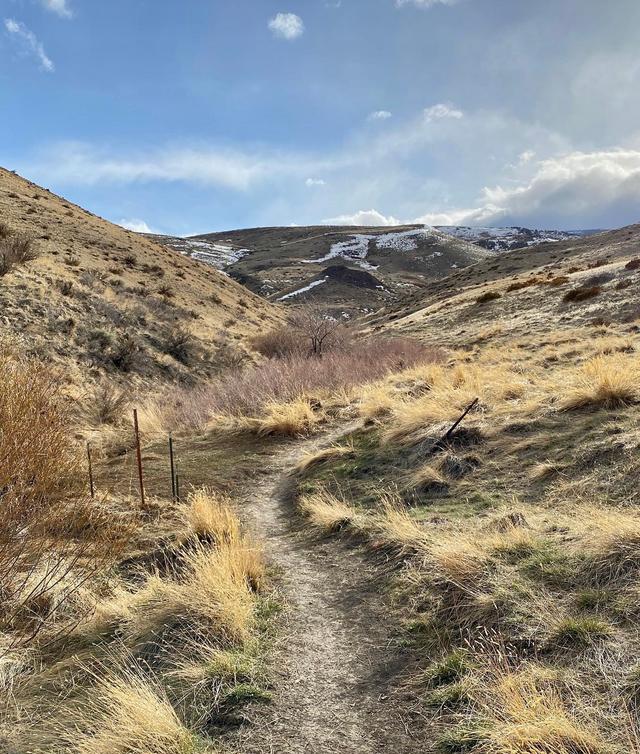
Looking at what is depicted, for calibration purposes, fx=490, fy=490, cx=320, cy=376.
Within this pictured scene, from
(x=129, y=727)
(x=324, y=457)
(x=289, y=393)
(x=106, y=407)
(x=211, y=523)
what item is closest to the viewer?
(x=129, y=727)

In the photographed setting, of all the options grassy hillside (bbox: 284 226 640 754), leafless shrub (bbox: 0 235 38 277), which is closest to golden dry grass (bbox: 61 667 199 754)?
grassy hillside (bbox: 284 226 640 754)

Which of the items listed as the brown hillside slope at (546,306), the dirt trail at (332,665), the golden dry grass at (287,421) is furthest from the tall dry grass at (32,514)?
the brown hillside slope at (546,306)

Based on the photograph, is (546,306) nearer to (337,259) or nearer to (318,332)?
(318,332)

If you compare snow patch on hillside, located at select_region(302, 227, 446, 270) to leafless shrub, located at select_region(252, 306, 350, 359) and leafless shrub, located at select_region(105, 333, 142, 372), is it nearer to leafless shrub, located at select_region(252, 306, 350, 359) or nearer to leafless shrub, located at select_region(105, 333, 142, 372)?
leafless shrub, located at select_region(252, 306, 350, 359)

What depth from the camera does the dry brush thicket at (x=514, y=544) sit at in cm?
267

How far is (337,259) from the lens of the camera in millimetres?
126750

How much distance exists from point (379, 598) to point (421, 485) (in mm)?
2613

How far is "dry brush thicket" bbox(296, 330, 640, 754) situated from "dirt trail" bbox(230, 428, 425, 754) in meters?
0.26

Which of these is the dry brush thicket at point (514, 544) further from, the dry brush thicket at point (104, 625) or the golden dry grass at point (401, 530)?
the dry brush thicket at point (104, 625)

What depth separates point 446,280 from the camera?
190ft

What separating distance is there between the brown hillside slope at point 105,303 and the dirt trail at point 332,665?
13055 mm

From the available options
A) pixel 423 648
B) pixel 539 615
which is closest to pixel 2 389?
pixel 423 648

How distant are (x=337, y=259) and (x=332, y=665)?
127485mm

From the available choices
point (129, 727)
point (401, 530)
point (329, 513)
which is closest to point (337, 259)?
point (329, 513)
